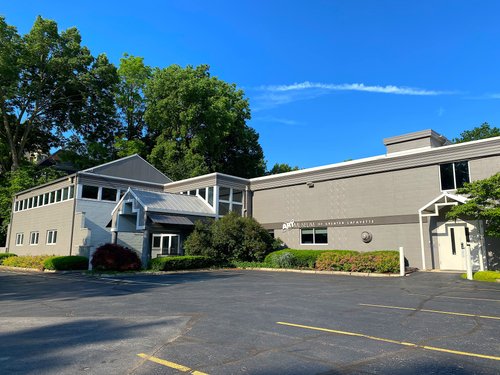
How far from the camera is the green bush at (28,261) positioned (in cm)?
2609

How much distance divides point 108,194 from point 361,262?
64.7ft

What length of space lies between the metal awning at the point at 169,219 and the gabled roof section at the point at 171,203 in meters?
0.37

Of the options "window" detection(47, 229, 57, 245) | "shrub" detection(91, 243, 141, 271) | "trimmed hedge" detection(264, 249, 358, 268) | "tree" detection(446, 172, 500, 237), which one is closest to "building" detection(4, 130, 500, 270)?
"window" detection(47, 229, 57, 245)

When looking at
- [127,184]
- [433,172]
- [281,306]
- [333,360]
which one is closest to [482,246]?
[433,172]

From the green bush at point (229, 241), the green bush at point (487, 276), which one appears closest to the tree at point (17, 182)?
the green bush at point (229, 241)

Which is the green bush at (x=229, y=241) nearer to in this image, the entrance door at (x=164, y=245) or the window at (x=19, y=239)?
the entrance door at (x=164, y=245)

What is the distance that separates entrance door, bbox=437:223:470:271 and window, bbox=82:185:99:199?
75.9 feet

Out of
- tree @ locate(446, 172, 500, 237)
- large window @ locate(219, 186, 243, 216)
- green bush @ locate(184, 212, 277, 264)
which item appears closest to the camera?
tree @ locate(446, 172, 500, 237)

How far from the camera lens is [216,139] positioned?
4053 centimetres

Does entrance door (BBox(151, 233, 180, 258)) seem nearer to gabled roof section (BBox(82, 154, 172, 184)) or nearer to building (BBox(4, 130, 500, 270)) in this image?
building (BBox(4, 130, 500, 270))

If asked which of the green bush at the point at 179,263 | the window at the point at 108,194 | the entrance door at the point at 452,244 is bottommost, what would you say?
the green bush at the point at 179,263

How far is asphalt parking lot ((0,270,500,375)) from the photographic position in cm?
495

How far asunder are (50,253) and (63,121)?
21493mm

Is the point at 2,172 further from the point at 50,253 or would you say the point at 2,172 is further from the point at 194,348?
the point at 194,348
